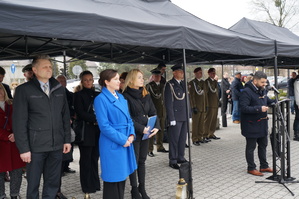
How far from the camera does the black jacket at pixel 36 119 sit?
Result: 292 centimetres

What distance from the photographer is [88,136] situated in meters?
4.03

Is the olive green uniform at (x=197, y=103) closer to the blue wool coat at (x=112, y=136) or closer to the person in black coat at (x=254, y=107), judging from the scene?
the person in black coat at (x=254, y=107)

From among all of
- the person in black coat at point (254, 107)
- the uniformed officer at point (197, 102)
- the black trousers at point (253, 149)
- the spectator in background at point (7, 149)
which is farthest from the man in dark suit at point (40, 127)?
the uniformed officer at point (197, 102)

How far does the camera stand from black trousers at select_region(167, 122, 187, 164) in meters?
5.53

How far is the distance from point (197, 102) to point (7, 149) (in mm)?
4861

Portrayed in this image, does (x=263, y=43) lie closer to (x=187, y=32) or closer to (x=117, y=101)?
(x=187, y=32)

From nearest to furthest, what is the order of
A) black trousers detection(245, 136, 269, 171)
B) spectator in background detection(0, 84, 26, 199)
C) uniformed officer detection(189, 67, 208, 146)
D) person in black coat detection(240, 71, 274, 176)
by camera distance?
1. spectator in background detection(0, 84, 26, 199)
2. person in black coat detection(240, 71, 274, 176)
3. black trousers detection(245, 136, 269, 171)
4. uniformed officer detection(189, 67, 208, 146)

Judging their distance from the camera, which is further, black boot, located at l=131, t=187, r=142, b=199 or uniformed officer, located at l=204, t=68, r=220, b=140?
uniformed officer, located at l=204, t=68, r=220, b=140

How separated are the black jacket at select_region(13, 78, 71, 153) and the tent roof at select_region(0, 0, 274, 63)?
58 cm

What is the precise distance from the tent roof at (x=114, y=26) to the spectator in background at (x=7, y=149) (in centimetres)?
89

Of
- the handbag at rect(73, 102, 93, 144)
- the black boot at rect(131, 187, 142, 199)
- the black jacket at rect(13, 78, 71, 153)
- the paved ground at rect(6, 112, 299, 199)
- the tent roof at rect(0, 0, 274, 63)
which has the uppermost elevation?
the tent roof at rect(0, 0, 274, 63)

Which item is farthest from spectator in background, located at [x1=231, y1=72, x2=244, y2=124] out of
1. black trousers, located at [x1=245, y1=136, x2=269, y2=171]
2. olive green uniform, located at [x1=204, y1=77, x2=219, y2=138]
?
black trousers, located at [x1=245, y1=136, x2=269, y2=171]

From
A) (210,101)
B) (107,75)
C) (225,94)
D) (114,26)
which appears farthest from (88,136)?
(225,94)

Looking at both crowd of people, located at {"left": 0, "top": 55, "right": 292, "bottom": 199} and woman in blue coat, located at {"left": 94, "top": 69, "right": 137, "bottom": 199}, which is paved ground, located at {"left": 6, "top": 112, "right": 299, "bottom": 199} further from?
woman in blue coat, located at {"left": 94, "top": 69, "right": 137, "bottom": 199}
